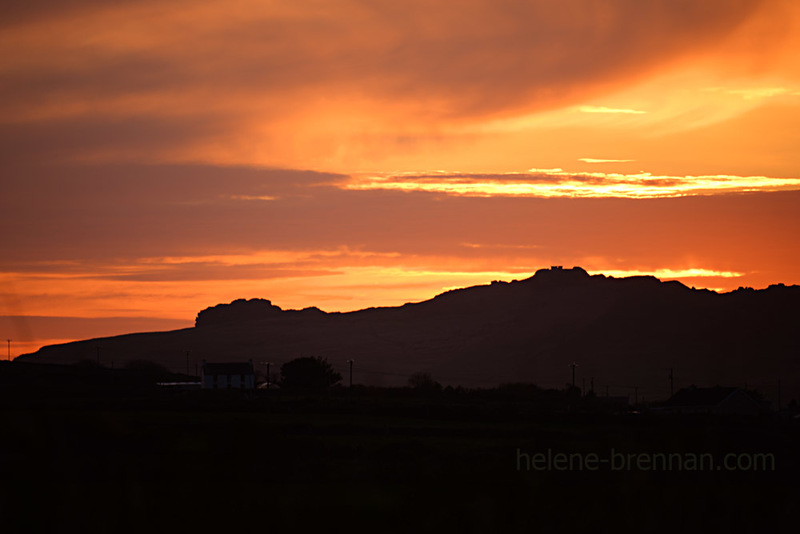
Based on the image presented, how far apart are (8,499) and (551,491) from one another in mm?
6918

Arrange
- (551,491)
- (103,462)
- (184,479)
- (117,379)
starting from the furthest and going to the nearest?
(117,379) < (551,491) < (184,479) < (103,462)

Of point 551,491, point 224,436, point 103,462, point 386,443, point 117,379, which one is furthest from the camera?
point 117,379

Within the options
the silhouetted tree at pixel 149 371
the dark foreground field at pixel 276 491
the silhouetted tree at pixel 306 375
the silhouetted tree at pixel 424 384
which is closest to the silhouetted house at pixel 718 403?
the silhouetted tree at pixel 424 384

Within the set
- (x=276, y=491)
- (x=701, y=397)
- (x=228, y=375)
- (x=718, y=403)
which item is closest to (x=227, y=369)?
(x=228, y=375)

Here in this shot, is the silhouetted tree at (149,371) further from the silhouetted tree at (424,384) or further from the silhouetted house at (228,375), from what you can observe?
the silhouetted tree at (424,384)

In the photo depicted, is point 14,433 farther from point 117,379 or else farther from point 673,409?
point 117,379

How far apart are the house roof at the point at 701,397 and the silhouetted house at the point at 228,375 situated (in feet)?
189

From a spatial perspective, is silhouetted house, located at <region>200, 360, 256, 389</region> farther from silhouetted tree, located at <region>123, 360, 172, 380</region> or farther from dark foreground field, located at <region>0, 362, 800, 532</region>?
dark foreground field, located at <region>0, 362, 800, 532</region>

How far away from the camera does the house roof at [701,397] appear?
100012 millimetres

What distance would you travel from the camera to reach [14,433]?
8.67 m

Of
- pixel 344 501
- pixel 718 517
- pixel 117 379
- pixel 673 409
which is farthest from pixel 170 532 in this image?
pixel 117 379

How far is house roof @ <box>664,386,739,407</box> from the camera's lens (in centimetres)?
10001

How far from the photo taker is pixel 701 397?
103 metres

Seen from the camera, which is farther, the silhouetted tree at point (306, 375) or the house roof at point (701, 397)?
the silhouetted tree at point (306, 375)
